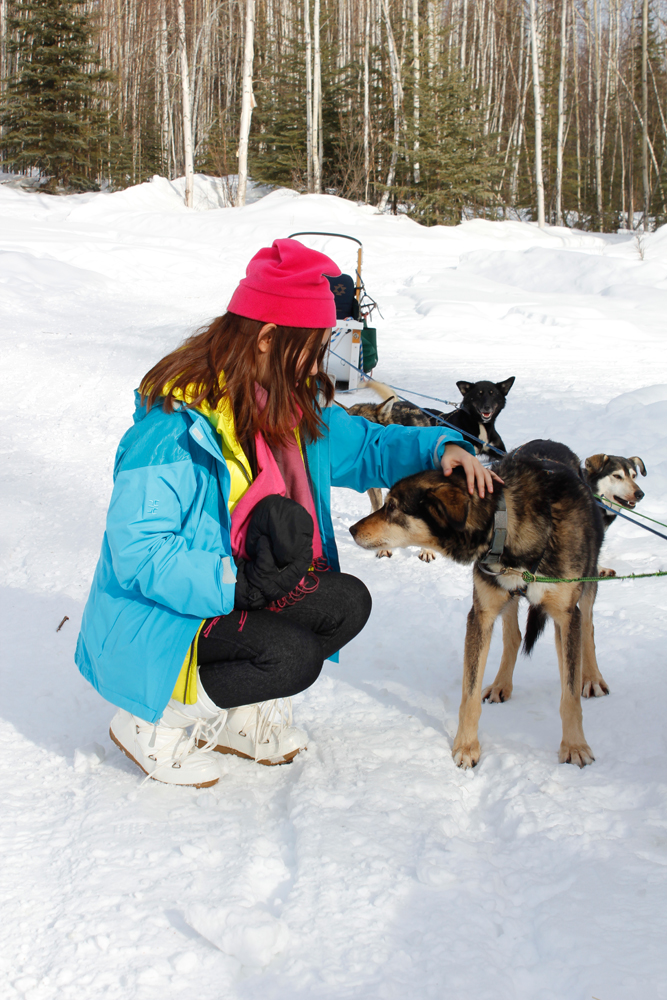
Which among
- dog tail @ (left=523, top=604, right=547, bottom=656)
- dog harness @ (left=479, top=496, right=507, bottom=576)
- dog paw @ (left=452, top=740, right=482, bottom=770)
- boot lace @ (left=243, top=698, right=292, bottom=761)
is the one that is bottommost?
dog paw @ (left=452, top=740, right=482, bottom=770)

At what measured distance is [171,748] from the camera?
1.94m

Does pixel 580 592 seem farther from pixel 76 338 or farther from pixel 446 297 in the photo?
pixel 446 297

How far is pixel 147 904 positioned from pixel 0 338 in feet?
22.9

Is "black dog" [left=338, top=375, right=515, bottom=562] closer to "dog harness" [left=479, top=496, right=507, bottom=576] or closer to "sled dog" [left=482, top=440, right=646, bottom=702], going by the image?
"sled dog" [left=482, top=440, right=646, bottom=702]

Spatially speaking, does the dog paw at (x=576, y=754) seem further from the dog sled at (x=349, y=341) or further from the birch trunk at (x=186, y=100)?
the birch trunk at (x=186, y=100)

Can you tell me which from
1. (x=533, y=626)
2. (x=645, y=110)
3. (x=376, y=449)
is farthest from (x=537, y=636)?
(x=645, y=110)

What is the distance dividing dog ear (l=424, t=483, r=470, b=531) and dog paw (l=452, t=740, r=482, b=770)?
0.65m

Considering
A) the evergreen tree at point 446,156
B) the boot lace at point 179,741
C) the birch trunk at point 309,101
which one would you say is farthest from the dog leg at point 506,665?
the birch trunk at point 309,101

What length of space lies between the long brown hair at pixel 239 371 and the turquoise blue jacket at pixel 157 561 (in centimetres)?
7

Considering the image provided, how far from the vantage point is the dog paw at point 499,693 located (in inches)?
100

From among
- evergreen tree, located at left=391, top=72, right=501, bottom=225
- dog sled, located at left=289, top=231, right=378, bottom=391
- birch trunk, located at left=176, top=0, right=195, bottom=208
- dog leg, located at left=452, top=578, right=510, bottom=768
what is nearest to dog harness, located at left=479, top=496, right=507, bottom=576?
dog leg, located at left=452, top=578, right=510, bottom=768

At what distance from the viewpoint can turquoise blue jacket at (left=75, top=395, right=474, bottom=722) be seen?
66.6 inches

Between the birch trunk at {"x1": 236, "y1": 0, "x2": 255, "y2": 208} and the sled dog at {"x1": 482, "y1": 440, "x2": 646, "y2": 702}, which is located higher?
the birch trunk at {"x1": 236, "y1": 0, "x2": 255, "y2": 208}

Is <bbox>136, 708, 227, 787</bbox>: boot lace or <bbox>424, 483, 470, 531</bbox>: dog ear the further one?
<bbox>424, 483, 470, 531</bbox>: dog ear
